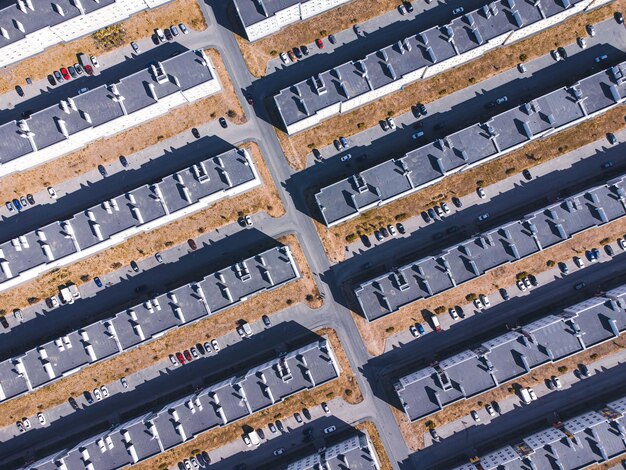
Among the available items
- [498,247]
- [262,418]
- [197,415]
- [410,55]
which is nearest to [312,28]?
[410,55]

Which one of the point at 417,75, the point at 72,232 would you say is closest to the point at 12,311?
the point at 72,232

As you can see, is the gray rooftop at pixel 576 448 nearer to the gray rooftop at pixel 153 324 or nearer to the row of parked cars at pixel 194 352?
the gray rooftop at pixel 153 324

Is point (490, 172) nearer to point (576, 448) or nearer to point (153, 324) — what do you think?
point (576, 448)

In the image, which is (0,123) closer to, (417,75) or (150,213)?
(150,213)

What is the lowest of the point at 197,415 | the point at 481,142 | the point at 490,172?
the point at 197,415

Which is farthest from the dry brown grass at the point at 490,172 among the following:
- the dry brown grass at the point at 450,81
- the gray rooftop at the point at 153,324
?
the dry brown grass at the point at 450,81

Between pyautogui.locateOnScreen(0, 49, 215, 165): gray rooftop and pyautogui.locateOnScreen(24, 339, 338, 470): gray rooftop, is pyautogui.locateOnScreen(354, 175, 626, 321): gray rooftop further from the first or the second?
pyautogui.locateOnScreen(0, 49, 215, 165): gray rooftop
